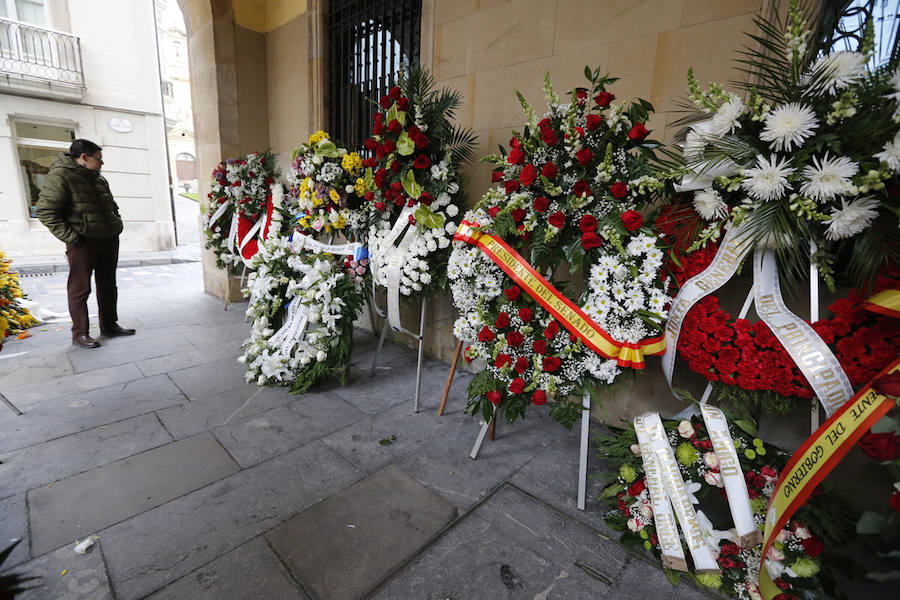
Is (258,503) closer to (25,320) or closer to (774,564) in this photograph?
(774,564)

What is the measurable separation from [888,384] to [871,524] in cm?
45

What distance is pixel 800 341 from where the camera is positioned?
67.7 inches

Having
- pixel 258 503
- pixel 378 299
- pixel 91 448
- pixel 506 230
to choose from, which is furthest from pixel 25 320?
pixel 506 230

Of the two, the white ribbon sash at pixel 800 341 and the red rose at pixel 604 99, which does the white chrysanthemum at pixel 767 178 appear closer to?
the white ribbon sash at pixel 800 341

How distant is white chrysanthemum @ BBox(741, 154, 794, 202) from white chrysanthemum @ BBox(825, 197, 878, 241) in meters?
0.20

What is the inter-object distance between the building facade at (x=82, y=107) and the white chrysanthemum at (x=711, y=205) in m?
13.4

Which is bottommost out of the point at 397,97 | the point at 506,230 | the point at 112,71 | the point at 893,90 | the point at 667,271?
the point at 667,271

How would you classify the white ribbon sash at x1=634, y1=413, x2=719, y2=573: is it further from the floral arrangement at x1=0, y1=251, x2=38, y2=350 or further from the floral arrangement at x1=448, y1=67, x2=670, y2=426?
the floral arrangement at x1=0, y1=251, x2=38, y2=350

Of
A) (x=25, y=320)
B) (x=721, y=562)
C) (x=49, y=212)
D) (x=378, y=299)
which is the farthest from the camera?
(x=378, y=299)

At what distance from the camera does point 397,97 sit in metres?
2.82

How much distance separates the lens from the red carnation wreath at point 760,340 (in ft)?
5.32

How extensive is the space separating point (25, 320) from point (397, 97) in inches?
189

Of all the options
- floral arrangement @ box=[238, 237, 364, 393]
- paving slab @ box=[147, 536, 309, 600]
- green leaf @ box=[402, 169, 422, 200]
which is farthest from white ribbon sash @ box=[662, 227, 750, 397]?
floral arrangement @ box=[238, 237, 364, 393]

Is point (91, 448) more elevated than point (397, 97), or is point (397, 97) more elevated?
point (397, 97)
